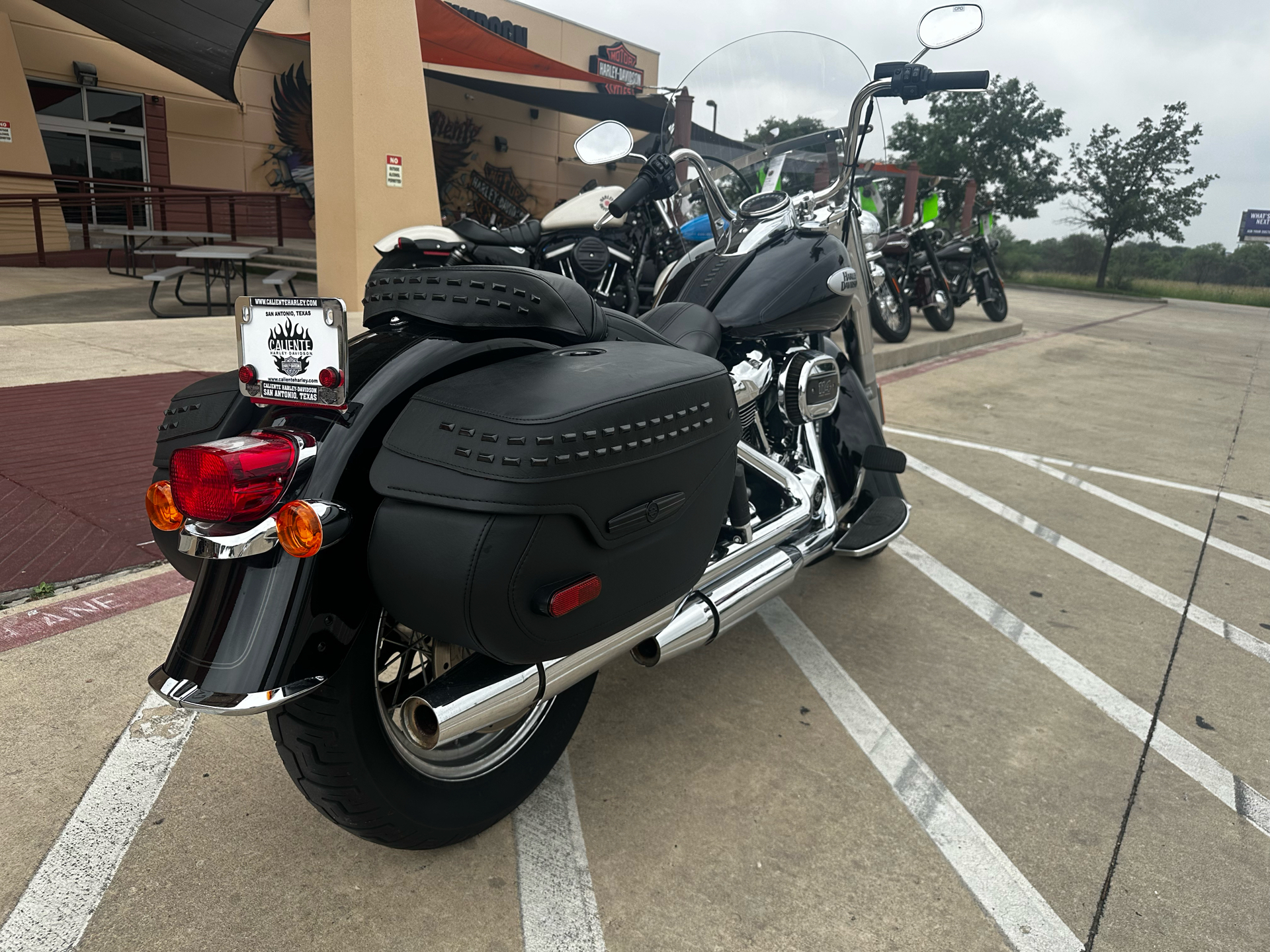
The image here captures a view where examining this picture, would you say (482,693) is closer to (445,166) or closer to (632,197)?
(632,197)

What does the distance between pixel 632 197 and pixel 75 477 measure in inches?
100.0

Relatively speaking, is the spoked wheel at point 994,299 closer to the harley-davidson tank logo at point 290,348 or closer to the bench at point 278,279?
the bench at point 278,279

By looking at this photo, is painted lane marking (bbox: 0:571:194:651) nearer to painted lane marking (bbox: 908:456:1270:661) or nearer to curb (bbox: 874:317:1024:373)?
painted lane marking (bbox: 908:456:1270:661)

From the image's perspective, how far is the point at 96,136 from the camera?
14797 mm

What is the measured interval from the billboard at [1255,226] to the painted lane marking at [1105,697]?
179 feet

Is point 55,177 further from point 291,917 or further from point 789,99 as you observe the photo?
point 291,917

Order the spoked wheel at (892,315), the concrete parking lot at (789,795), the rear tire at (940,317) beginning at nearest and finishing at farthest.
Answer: the concrete parking lot at (789,795) < the spoked wheel at (892,315) < the rear tire at (940,317)

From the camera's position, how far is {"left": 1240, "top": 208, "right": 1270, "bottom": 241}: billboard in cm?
4709

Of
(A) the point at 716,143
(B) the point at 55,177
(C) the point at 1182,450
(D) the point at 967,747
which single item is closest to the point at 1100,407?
(C) the point at 1182,450

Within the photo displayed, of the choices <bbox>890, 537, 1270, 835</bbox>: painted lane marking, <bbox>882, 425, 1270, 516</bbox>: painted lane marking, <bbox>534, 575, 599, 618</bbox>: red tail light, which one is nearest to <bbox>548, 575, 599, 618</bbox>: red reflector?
<bbox>534, 575, 599, 618</bbox>: red tail light

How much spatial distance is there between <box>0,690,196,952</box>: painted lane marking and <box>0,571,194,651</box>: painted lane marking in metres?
0.40

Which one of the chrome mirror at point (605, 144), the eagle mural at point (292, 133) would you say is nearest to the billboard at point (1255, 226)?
the eagle mural at point (292, 133)

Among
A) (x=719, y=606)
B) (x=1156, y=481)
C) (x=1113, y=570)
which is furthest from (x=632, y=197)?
(x=1156, y=481)

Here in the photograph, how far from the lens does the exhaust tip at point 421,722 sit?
1.46m
